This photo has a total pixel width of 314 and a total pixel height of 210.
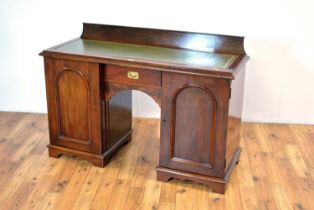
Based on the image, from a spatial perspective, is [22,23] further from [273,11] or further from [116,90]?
Result: [273,11]

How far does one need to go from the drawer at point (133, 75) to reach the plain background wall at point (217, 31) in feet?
2.89

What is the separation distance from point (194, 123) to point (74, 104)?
816 mm

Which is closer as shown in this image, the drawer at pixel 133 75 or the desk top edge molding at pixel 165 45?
the desk top edge molding at pixel 165 45

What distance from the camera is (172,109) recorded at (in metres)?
2.53

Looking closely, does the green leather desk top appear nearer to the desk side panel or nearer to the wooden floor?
the desk side panel

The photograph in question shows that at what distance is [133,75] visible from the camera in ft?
8.50

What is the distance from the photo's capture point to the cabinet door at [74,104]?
8.83 ft

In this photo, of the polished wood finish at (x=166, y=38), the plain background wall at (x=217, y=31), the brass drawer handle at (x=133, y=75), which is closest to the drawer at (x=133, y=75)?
the brass drawer handle at (x=133, y=75)

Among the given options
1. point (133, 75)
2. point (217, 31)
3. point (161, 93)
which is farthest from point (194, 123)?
point (217, 31)

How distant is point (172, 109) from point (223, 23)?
1111 millimetres

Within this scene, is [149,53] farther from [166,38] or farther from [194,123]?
[194,123]

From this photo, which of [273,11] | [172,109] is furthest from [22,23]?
[273,11]

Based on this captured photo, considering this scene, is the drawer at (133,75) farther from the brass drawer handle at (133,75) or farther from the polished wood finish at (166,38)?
the polished wood finish at (166,38)

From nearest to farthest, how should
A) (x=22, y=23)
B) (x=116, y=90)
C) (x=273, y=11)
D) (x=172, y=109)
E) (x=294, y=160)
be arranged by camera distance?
(x=172, y=109), (x=116, y=90), (x=294, y=160), (x=273, y=11), (x=22, y=23)
